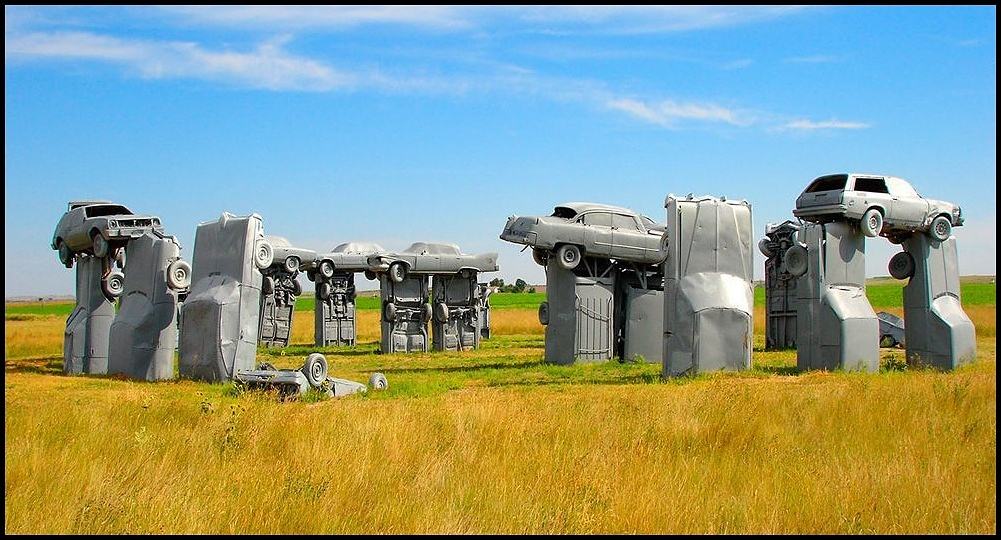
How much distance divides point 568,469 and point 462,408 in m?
3.62

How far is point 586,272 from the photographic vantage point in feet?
78.0

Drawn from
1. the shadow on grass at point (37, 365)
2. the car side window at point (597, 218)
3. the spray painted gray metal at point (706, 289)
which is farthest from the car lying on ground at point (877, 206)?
the shadow on grass at point (37, 365)

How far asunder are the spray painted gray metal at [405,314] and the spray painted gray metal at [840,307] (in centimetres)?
1415

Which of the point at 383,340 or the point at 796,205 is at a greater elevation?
the point at 796,205

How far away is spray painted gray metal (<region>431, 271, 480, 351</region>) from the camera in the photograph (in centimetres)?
3125

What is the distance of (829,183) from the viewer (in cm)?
1931

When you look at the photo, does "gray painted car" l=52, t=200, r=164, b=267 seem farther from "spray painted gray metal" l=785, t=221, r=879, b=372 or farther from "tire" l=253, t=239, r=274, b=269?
"spray painted gray metal" l=785, t=221, r=879, b=372

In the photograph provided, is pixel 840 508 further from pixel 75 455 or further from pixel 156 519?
pixel 75 455

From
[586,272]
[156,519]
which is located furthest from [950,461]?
[586,272]

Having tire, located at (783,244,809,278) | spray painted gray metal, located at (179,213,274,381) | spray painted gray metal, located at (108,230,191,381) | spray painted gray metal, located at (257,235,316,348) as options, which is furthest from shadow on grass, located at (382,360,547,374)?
spray painted gray metal, located at (257,235,316,348)

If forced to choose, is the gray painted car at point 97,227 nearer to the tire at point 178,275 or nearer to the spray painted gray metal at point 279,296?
the tire at point 178,275

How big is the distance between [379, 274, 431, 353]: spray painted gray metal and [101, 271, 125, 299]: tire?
9799mm

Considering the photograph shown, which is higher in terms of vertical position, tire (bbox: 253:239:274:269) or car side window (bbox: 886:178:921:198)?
car side window (bbox: 886:178:921:198)

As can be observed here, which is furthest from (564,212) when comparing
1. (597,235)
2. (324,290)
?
(324,290)
